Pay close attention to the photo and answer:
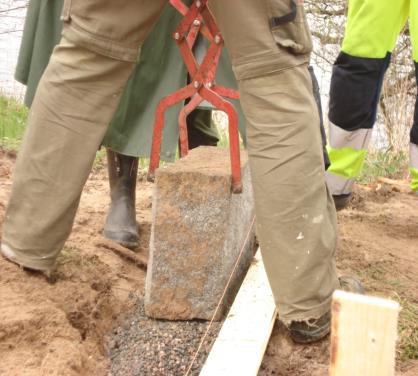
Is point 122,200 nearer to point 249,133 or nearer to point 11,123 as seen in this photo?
point 249,133

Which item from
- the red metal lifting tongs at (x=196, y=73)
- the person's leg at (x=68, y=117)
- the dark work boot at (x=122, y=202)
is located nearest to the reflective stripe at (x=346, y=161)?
the dark work boot at (x=122, y=202)

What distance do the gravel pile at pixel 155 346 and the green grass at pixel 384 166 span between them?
9.36 ft

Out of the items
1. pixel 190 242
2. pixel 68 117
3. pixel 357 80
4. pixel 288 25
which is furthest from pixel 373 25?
pixel 68 117

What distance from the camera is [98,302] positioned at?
88.0 inches

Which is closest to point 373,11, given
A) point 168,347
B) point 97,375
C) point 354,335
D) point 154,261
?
point 154,261

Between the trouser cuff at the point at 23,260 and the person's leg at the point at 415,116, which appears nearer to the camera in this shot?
the trouser cuff at the point at 23,260

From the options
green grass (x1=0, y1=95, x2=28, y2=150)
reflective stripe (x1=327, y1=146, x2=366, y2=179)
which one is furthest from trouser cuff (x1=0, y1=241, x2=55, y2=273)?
green grass (x1=0, y1=95, x2=28, y2=150)

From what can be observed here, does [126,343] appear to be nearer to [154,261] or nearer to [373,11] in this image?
[154,261]

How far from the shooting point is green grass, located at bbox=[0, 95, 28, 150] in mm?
4535

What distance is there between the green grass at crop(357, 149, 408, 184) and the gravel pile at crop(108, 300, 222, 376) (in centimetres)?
285

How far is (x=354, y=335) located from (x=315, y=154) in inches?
38.3

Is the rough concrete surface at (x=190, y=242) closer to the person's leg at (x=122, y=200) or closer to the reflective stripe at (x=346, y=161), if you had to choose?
the person's leg at (x=122, y=200)

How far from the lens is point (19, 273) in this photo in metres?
2.17

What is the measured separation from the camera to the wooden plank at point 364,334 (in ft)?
3.21
